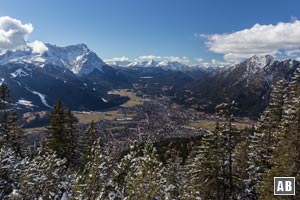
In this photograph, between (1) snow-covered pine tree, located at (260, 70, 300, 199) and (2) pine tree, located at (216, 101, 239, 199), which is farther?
(2) pine tree, located at (216, 101, 239, 199)

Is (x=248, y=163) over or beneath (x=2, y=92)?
beneath

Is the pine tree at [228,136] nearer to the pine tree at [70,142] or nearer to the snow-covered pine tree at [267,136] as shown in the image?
the snow-covered pine tree at [267,136]

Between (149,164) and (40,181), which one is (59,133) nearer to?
(40,181)

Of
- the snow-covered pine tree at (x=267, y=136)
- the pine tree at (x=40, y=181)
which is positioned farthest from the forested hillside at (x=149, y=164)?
the snow-covered pine tree at (x=267, y=136)

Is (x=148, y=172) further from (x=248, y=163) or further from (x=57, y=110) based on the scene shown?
(x=57, y=110)

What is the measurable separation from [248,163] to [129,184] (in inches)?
1037

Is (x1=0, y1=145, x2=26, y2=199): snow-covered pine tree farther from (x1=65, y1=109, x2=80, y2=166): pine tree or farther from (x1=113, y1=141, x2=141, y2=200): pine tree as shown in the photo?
(x1=65, y1=109, x2=80, y2=166): pine tree

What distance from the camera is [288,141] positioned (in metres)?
36.0

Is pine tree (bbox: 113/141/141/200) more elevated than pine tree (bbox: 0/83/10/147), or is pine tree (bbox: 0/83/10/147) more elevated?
pine tree (bbox: 0/83/10/147)

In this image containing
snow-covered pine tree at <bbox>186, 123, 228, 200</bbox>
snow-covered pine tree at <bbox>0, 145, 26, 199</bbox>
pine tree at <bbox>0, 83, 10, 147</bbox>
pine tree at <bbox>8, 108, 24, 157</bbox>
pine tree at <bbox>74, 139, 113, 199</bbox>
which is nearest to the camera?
pine tree at <bbox>74, 139, 113, 199</bbox>

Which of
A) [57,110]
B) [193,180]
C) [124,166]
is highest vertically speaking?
[57,110]

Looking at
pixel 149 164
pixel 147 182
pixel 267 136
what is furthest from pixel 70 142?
pixel 149 164

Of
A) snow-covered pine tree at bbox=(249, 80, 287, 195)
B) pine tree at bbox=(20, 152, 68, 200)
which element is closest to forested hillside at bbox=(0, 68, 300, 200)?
pine tree at bbox=(20, 152, 68, 200)

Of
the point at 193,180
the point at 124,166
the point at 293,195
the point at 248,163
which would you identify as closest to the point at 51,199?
the point at 124,166
